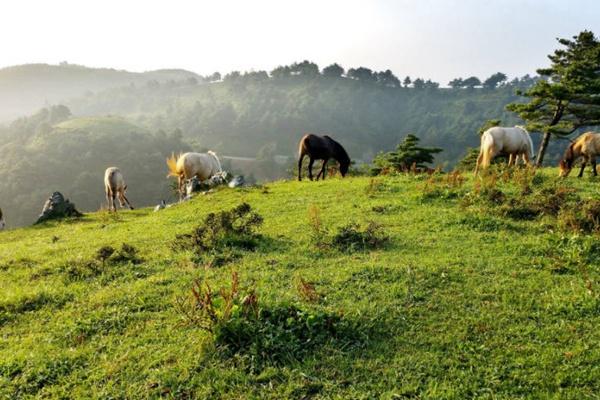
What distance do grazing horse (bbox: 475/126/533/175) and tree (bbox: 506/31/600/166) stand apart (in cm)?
716

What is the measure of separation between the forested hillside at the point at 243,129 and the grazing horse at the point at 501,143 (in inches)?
2693

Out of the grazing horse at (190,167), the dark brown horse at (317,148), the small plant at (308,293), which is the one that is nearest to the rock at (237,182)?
the grazing horse at (190,167)

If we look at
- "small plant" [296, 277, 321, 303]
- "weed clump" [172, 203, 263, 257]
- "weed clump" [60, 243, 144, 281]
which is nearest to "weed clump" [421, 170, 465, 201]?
"weed clump" [172, 203, 263, 257]

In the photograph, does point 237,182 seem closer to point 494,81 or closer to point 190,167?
point 190,167

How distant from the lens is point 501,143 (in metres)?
15.9

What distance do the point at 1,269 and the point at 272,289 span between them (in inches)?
239

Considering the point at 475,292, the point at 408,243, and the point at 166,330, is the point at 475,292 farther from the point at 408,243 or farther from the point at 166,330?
the point at 166,330

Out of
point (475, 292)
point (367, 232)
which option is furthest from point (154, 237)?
point (475, 292)

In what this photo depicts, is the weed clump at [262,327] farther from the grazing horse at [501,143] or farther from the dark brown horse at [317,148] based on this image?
the dark brown horse at [317,148]

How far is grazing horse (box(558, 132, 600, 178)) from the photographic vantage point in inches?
578

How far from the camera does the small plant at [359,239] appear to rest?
8148 millimetres

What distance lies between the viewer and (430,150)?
103 feet

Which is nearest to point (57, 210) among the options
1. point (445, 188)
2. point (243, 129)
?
point (445, 188)

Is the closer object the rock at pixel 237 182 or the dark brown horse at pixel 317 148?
the dark brown horse at pixel 317 148
